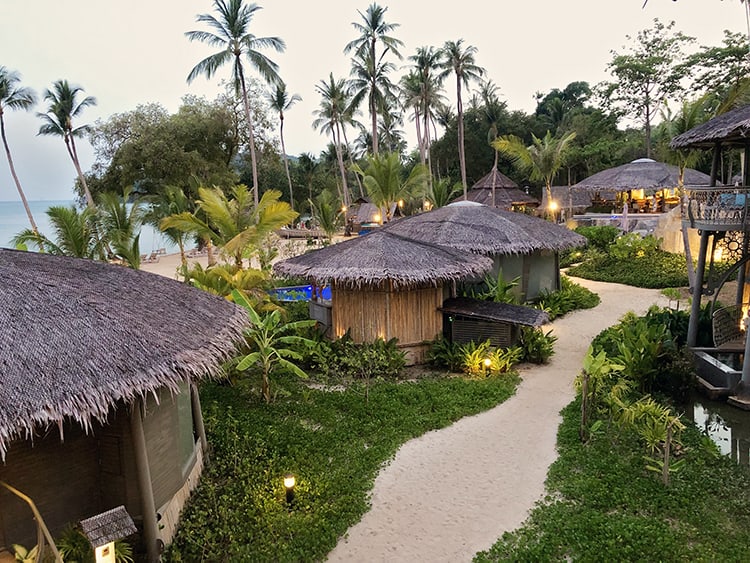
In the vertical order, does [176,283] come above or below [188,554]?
above

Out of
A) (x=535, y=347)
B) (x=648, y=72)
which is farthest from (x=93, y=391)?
(x=648, y=72)

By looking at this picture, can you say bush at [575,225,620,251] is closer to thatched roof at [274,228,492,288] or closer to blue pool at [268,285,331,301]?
thatched roof at [274,228,492,288]

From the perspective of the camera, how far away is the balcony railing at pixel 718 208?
31.8 ft

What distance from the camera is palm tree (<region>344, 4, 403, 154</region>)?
27531 mm

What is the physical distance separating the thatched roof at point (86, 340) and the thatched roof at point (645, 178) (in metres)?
23.4

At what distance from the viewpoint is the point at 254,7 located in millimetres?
22859

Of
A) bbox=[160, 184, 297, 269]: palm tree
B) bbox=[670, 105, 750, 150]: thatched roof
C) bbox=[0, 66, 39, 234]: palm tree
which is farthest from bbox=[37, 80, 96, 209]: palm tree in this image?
bbox=[670, 105, 750, 150]: thatched roof

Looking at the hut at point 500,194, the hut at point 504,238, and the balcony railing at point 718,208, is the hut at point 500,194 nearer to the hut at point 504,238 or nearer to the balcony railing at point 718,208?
the hut at point 504,238

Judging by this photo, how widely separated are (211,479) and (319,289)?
667 cm

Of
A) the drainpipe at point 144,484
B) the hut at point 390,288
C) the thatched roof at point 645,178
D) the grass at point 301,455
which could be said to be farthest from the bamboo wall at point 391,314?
the thatched roof at point 645,178

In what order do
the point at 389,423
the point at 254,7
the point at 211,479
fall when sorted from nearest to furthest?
the point at 211,479 < the point at 389,423 < the point at 254,7

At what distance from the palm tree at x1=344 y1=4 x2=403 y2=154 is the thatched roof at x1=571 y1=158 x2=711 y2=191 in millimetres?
12013

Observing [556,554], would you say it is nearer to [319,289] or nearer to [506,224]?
[319,289]

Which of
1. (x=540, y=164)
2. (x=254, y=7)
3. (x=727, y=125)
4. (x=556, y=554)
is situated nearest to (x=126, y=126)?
(x=254, y=7)
